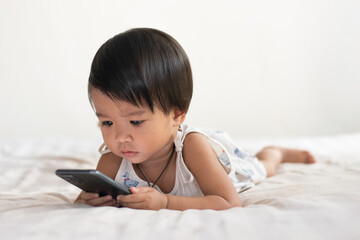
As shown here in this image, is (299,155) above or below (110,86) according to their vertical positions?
below

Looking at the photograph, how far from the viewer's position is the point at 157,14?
8.80 ft

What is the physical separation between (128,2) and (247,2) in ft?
2.61

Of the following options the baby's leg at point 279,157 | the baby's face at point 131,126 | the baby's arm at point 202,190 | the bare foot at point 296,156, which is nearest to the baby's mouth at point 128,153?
the baby's face at point 131,126

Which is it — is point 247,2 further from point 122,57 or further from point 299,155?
point 122,57

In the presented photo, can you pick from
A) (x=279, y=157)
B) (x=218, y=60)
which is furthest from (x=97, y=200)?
(x=218, y=60)

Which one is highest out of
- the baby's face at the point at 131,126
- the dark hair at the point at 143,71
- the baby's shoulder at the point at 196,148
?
Result: the dark hair at the point at 143,71

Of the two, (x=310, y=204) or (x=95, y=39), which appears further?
(x=95, y=39)

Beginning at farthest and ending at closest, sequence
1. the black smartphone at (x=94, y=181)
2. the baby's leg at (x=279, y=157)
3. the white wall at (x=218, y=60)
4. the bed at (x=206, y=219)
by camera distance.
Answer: the white wall at (x=218, y=60) < the baby's leg at (x=279, y=157) < the black smartphone at (x=94, y=181) < the bed at (x=206, y=219)

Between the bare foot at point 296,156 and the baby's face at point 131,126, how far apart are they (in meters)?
0.78

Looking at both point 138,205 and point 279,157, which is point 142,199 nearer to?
point 138,205

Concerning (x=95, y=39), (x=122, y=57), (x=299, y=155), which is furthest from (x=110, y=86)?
(x=95, y=39)

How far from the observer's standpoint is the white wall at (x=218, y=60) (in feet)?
8.66

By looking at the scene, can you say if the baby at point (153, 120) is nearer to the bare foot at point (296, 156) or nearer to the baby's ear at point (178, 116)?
the baby's ear at point (178, 116)

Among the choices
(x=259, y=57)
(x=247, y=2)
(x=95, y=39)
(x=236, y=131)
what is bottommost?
(x=236, y=131)
